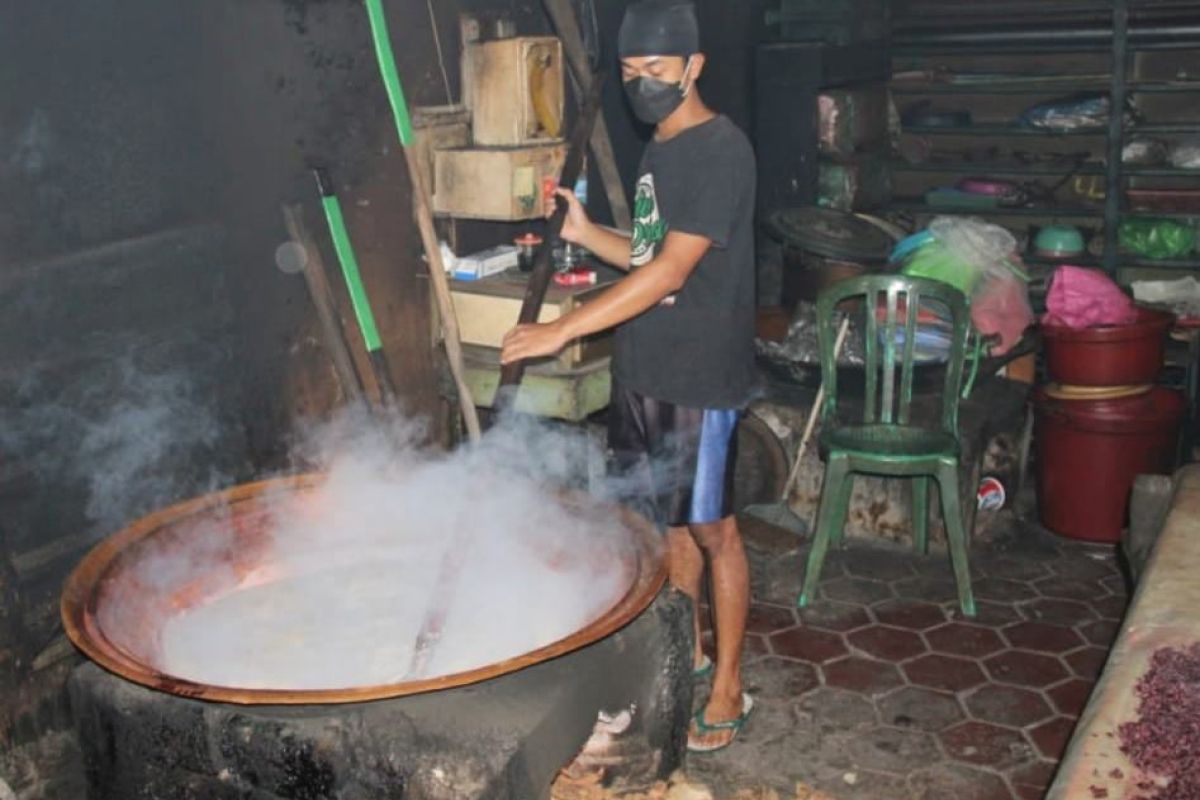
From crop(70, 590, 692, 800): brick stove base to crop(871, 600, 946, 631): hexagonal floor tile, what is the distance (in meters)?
→ 2.97

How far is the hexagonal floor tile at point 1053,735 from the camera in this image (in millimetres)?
4582

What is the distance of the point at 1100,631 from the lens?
5570mm

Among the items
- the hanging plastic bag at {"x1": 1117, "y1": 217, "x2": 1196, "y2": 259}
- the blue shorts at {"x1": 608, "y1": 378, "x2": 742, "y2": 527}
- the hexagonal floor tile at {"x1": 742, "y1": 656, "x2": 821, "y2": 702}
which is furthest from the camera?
the hanging plastic bag at {"x1": 1117, "y1": 217, "x2": 1196, "y2": 259}

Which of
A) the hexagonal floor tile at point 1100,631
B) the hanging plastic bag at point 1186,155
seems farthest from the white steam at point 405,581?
the hanging plastic bag at point 1186,155

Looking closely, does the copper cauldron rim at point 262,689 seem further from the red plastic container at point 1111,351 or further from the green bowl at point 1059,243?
the green bowl at point 1059,243

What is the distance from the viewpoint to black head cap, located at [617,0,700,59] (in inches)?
158

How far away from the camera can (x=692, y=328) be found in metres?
4.23

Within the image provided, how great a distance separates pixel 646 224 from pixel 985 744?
92.6 inches

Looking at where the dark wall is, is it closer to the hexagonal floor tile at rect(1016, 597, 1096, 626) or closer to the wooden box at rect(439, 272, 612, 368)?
the wooden box at rect(439, 272, 612, 368)

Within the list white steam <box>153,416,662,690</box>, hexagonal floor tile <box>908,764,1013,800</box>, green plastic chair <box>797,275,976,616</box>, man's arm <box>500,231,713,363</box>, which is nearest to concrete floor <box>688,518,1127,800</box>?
hexagonal floor tile <box>908,764,1013,800</box>

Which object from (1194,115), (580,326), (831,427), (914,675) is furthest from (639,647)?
(1194,115)

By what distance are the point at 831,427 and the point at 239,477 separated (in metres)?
2.83

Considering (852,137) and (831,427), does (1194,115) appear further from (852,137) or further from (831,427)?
(831,427)

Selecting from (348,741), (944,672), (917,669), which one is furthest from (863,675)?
(348,741)
